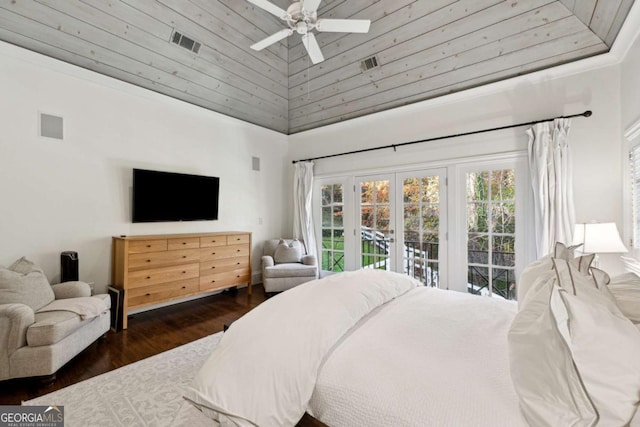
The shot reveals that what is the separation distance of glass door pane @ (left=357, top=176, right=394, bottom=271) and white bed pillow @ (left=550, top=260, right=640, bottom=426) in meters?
3.34

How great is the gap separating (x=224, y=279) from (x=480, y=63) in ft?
13.9

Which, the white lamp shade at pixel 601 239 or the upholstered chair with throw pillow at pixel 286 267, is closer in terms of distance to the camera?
the white lamp shade at pixel 601 239

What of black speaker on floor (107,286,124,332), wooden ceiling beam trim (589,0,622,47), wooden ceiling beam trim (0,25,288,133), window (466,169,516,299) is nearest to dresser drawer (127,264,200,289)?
black speaker on floor (107,286,124,332)

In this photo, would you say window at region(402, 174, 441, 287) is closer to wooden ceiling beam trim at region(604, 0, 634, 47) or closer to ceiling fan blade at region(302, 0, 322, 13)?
wooden ceiling beam trim at region(604, 0, 634, 47)

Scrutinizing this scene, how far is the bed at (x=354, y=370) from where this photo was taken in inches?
39.0

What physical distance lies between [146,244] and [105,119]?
1.56 metres

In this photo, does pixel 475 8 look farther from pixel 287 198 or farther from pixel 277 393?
pixel 287 198

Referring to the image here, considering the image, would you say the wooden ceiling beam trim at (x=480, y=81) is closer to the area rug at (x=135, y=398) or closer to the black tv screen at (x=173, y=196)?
the black tv screen at (x=173, y=196)

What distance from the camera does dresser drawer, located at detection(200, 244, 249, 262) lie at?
382cm

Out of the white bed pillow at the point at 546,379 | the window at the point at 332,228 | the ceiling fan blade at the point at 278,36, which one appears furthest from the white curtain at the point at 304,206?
the white bed pillow at the point at 546,379

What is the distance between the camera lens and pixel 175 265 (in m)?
3.52

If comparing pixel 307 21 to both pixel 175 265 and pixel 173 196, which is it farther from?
pixel 175 265

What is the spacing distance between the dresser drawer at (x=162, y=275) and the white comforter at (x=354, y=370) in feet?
7.57

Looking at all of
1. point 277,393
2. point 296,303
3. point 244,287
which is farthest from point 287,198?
point 277,393
